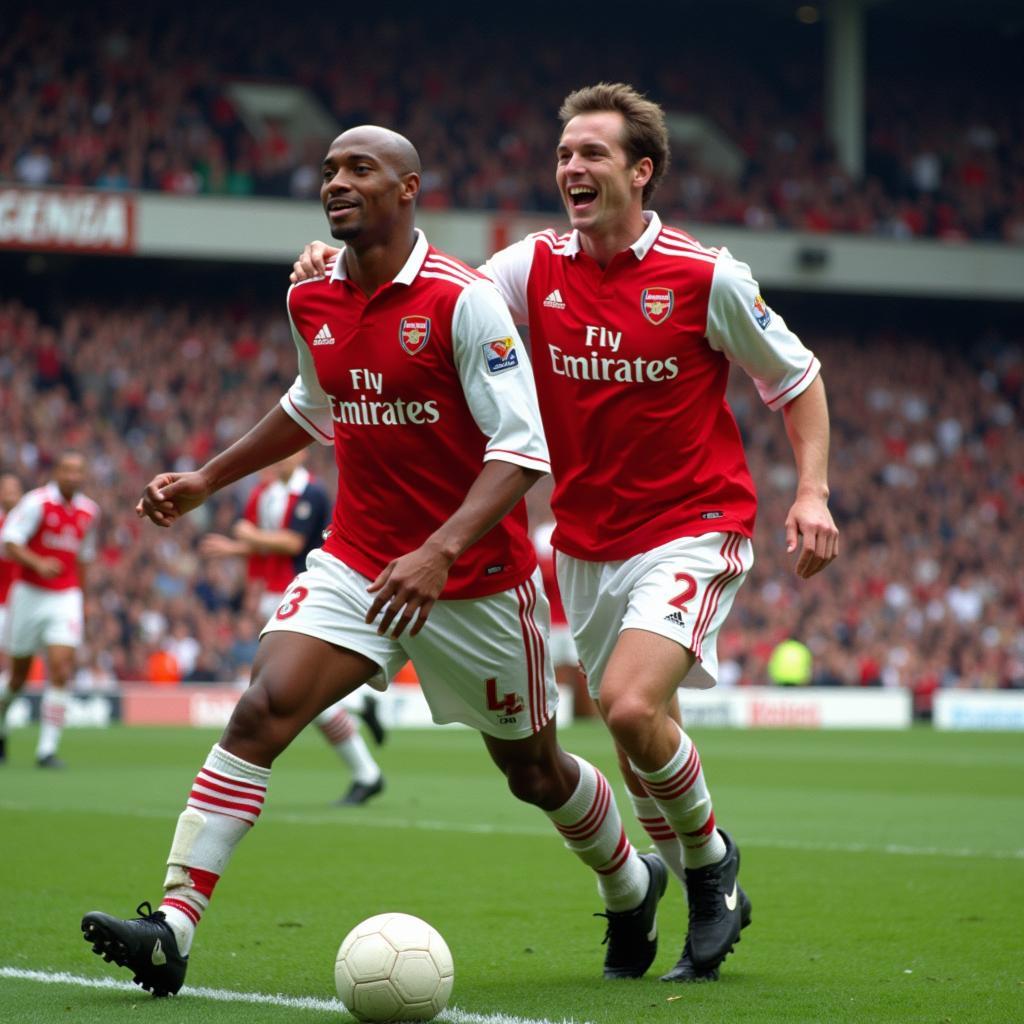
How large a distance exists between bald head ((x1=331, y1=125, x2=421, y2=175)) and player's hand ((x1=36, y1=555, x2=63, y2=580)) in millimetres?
9586

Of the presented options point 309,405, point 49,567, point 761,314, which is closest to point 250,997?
point 309,405

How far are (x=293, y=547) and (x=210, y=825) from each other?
6972 millimetres

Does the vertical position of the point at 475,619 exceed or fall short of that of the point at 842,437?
it falls short

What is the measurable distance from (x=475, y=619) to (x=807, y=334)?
31.4 metres

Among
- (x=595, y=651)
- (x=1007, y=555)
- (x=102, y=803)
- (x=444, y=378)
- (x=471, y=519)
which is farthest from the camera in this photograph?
(x=1007, y=555)

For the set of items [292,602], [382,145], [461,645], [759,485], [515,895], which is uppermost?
[759,485]

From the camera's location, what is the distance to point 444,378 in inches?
207

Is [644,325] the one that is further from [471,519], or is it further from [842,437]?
[842,437]

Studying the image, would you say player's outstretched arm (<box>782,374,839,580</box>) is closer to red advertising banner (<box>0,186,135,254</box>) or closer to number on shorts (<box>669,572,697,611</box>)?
number on shorts (<box>669,572,697,611</box>)

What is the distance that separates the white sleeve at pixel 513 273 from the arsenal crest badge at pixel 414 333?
661 mm

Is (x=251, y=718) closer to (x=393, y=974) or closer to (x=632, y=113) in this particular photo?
(x=393, y=974)

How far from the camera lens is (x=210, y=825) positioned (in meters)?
5.03

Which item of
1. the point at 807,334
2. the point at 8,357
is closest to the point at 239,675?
the point at 8,357

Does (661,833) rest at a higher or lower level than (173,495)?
lower
